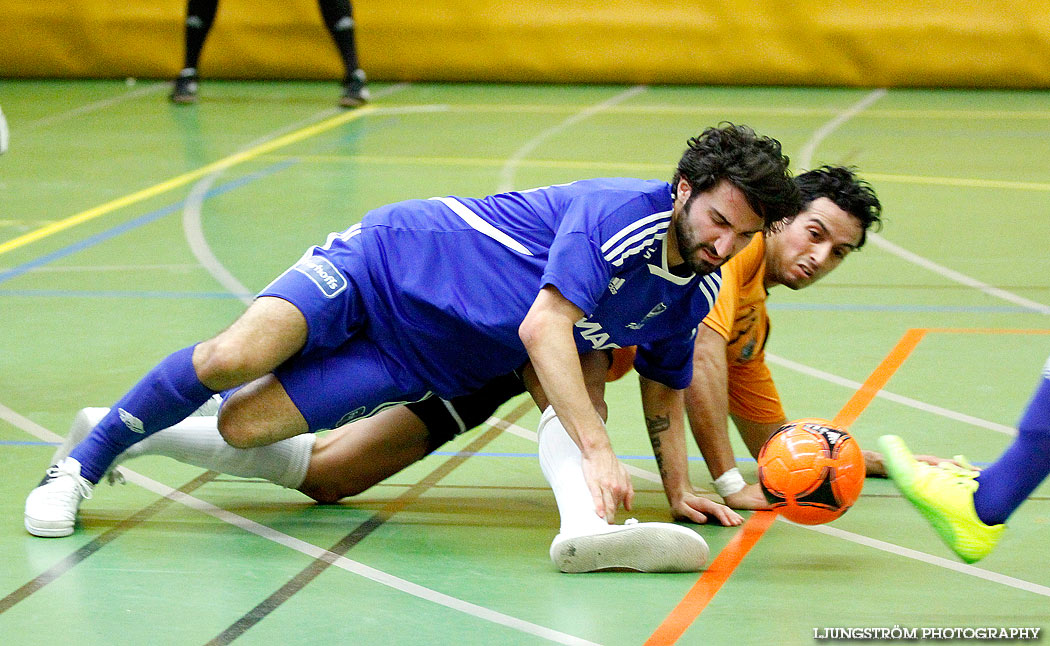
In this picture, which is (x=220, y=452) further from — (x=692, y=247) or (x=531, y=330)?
(x=692, y=247)

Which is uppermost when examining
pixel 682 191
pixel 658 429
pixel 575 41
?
pixel 682 191

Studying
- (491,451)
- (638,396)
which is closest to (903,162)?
(638,396)

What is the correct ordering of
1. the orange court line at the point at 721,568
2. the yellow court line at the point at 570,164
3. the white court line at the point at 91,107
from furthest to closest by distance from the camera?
1. the white court line at the point at 91,107
2. the yellow court line at the point at 570,164
3. the orange court line at the point at 721,568

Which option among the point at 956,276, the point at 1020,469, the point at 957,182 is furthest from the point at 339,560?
the point at 957,182

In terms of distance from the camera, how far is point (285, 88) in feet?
48.6

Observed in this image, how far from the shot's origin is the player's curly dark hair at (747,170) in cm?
363

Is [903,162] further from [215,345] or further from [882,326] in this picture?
[215,345]

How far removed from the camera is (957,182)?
32.2ft

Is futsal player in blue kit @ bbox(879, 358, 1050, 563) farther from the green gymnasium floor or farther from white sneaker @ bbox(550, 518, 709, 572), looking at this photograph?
white sneaker @ bbox(550, 518, 709, 572)

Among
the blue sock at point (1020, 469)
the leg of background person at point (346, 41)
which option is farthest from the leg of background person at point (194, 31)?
the blue sock at point (1020, 469)

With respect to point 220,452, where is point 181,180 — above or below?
below

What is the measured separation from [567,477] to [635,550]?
0.97 feet

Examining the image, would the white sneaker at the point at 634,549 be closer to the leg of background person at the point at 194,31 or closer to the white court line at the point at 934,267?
the white court line at the point at 934,267

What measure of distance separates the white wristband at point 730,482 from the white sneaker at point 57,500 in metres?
1.92
